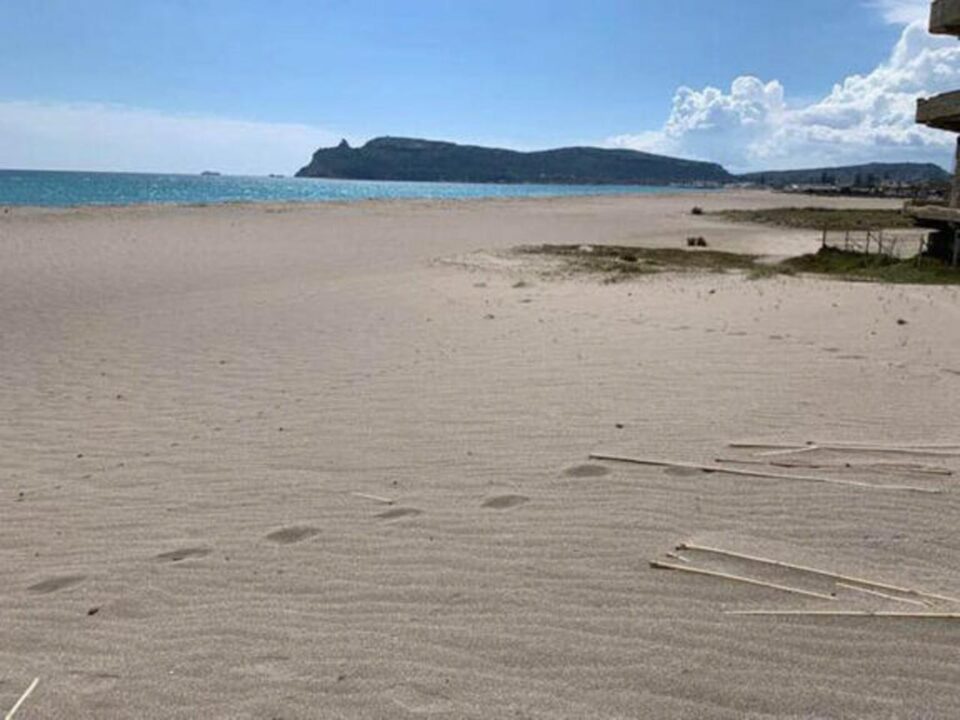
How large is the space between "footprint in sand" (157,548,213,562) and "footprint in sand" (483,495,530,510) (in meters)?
1.52

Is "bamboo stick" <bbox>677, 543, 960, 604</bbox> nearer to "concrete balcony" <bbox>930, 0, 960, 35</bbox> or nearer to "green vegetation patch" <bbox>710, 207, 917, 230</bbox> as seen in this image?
"concrete balcony" <bbox>930, 0, 960, 35</bbox>

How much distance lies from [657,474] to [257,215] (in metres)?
35.3

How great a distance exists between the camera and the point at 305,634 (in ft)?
11.5

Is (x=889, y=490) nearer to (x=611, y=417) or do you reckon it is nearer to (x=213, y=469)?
(x=611, y=417)

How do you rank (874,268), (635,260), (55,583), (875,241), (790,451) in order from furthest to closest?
1. (875,241)
2. (635,260)
3. (874,268)
4. (790,451)
5. (55,583)

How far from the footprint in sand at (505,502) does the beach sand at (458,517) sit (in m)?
0.02

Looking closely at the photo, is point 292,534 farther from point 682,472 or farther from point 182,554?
point 682,472

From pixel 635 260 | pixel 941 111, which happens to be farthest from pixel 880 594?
pixel 941 111

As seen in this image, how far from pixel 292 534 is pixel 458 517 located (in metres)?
0.88

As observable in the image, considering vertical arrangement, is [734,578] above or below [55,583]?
above

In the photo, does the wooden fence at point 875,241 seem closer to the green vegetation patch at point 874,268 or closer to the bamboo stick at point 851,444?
the green vegetation patch at point 874,268

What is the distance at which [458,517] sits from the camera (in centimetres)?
473

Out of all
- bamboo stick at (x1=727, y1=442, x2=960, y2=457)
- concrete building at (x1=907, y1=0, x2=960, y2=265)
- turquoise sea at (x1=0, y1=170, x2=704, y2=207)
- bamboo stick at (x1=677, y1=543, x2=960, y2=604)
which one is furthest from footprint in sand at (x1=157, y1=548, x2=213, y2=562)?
turquoise sea at (x1=0, y1=170, x2=704, y2=207)

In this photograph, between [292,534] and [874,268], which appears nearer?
[292,534]
